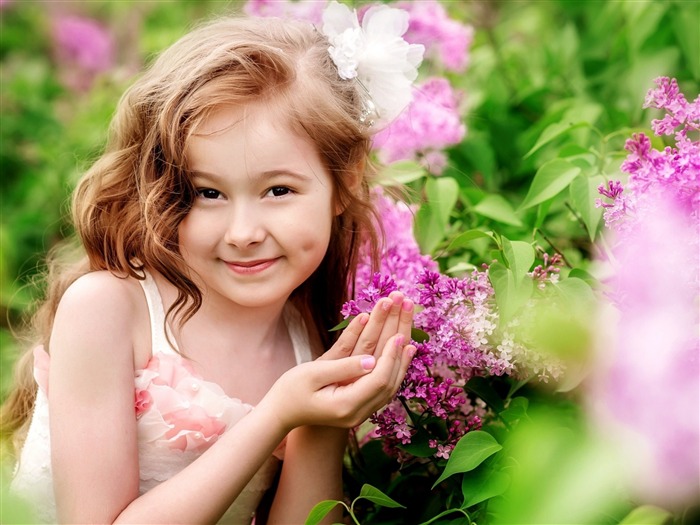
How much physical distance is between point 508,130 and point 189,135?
123cm

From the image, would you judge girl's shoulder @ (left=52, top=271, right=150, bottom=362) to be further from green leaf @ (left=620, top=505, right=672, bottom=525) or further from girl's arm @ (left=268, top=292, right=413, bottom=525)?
green leaf @ (left=620, top=505, right=672, bottom=525)

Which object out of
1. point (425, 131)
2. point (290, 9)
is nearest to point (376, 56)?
point (425, 131)

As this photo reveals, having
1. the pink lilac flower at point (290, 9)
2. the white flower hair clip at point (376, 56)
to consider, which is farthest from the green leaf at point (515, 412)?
the pink lilac flower at point (290, 9)

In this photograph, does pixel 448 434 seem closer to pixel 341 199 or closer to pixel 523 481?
pixel 341 199

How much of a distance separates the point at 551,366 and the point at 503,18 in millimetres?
2890

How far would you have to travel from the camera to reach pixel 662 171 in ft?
3.43

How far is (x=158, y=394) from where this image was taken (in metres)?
1.41

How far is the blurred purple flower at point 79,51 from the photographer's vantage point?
169 inches

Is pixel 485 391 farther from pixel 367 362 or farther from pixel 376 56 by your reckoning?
pixel 376 56

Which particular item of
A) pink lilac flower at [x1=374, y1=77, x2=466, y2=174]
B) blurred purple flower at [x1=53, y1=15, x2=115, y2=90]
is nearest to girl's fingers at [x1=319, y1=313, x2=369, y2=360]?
pink lilac flower at [x1=374, y1=77, x2=466, y2=174]

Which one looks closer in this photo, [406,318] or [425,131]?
[406,318]

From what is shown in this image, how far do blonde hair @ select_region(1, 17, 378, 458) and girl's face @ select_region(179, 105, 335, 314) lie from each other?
2 centimetres

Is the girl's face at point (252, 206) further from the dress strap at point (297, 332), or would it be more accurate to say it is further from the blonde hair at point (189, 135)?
the dress strap at point (297, 332)

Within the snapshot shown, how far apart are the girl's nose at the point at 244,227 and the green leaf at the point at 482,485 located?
450mm
